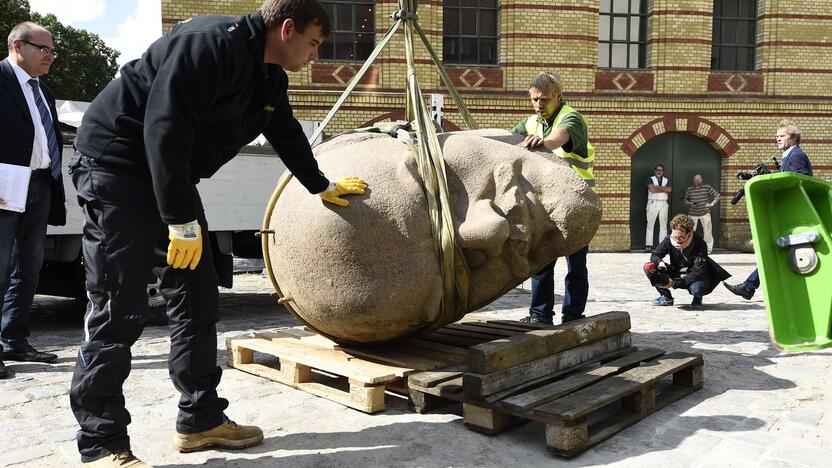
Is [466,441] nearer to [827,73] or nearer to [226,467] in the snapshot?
[226,467]

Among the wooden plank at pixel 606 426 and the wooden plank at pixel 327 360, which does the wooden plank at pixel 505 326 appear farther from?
the wooden plank at pixel 327 360

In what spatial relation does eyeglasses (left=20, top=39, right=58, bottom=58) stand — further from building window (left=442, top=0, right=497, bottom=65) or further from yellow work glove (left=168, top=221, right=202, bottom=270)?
building window (left=442, top=0, right=497, bottom=65)

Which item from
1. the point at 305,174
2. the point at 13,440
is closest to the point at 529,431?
the point at 305,174

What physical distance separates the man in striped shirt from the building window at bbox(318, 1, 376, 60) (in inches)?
292

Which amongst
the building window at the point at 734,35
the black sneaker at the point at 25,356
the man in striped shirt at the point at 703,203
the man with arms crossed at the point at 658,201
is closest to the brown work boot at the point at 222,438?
the black sneaker at the point at 25,356

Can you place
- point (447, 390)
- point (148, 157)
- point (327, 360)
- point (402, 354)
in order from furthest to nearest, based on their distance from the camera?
point (402, 354) → point (327, 360) → point (447, 390) → point (148, 157)

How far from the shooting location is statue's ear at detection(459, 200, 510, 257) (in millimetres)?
3359

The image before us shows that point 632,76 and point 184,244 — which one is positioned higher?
point 632,76

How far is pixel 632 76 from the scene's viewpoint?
567 inches

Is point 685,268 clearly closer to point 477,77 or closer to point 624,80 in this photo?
point 477,77

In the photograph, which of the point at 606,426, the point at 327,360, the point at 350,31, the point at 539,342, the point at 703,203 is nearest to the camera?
the point at 606,426

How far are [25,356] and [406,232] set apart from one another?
303 cm

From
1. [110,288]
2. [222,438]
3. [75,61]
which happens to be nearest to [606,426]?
[222,438]

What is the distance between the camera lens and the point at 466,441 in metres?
3.00
